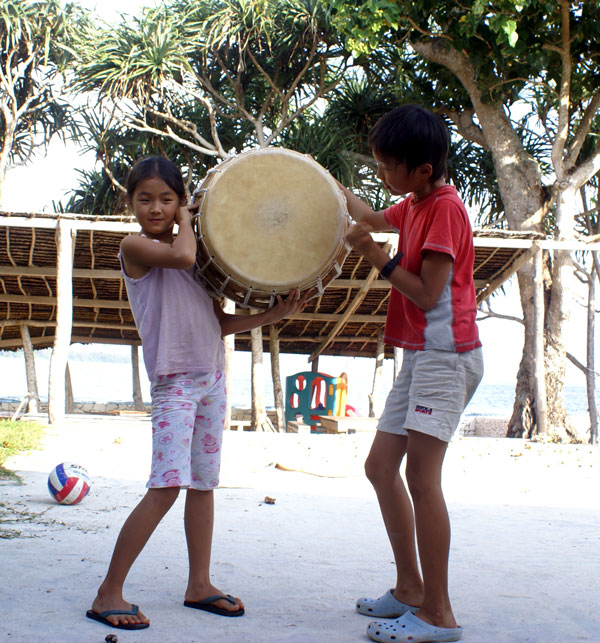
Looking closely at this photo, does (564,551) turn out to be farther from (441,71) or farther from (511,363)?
(511,363)

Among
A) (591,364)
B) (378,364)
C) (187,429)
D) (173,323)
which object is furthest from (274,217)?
(378,364)

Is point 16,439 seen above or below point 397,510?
below

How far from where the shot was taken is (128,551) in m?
1.98

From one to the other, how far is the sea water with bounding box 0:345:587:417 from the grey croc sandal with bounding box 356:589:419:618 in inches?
1110

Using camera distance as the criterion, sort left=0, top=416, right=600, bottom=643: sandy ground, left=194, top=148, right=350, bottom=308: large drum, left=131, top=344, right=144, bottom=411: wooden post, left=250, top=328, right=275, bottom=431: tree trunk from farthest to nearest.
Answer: left=131, top=344, right=144, bottom=411: wooden post, left=250, top=328, right=275, bottom=431: tree trunk, left=194, top=148, right=350, bottom=308: large drum, left=0, top=416, right=600, bottom=643: sandy ground

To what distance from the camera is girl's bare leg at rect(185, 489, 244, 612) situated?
2131mm

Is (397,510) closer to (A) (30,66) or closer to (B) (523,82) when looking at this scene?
(B) (523,82)

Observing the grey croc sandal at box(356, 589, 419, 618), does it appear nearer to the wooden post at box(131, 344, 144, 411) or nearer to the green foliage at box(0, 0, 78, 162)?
the wooden post at box(131, 344, 144, 411)

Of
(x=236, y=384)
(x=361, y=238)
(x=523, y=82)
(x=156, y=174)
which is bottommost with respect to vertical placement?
(x=236, y=384)

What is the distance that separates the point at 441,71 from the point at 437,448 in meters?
→ 10.7

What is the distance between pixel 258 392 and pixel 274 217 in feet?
28.0

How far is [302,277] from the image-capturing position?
7.51ft

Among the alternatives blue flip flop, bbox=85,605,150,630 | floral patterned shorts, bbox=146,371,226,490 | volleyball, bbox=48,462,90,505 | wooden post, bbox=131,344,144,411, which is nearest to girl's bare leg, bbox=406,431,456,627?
floral patterned shorts, bbox=146,371,226,490

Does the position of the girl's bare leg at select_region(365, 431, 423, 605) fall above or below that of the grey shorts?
below
